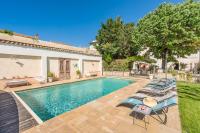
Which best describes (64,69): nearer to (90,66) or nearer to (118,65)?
(90,66)

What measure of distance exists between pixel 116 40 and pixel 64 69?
683 inches

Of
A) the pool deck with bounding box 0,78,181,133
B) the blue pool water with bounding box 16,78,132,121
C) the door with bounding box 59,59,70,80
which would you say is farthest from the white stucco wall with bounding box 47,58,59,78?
the pool deck with bounding box 0,78,181,133

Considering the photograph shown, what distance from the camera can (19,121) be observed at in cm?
502

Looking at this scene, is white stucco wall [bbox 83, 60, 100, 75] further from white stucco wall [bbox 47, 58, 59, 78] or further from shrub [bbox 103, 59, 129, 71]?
white stucco wall [bbox 47, 58, 59, 78]

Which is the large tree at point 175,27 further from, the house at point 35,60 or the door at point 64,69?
the door at point 64,69

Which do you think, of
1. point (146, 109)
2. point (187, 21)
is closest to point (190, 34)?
point (187, 21)

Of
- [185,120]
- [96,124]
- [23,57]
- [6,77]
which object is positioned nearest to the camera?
[96,124]

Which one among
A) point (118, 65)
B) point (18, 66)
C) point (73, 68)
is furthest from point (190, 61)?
point (18, 66)

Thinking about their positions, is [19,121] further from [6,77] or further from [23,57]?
[23,57]

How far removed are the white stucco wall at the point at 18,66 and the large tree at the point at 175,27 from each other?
57.8 ft

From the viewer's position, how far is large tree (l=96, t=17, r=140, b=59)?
30.0 m

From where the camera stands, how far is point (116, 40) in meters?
31.5

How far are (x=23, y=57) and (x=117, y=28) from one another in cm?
2381

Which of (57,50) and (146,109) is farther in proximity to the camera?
(57,50)
